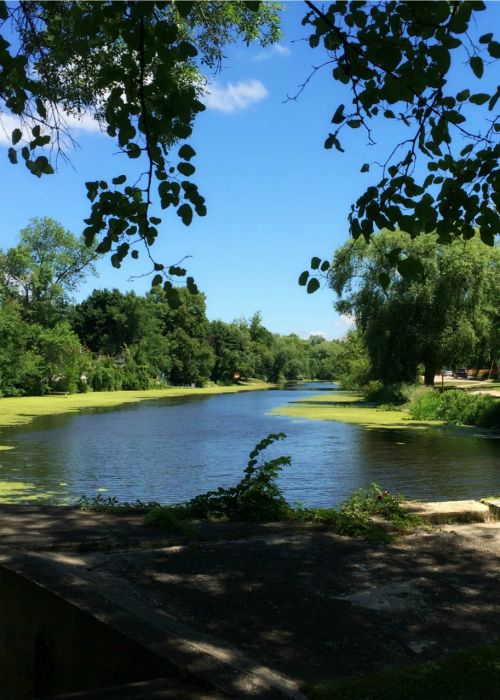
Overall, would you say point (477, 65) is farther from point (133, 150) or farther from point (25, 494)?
point (25, 494)

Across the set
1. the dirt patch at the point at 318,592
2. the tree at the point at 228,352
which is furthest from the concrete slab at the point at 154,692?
the tree at the point at 228,352

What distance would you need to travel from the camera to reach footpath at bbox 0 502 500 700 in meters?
2.92

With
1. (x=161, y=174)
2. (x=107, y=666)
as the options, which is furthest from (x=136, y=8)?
(x=107, y=666)

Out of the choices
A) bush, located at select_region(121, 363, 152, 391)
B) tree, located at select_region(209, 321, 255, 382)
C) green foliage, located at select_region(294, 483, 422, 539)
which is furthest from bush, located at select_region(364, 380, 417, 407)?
tree, located at select_region(209, 321, 255, 382)

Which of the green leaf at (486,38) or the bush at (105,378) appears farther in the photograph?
the bush at (105,378)

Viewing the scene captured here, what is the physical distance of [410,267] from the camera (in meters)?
3.36

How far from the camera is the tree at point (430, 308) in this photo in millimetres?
30141

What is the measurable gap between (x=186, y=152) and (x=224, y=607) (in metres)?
2.61

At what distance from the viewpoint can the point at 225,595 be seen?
3.84 meters

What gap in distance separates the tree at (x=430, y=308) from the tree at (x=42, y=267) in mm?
28136

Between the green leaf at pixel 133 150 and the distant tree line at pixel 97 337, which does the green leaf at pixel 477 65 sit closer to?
the green leaf at pixel 133 150

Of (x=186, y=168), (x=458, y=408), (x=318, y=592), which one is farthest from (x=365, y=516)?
(x=458, y=408)

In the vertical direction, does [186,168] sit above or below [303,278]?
above

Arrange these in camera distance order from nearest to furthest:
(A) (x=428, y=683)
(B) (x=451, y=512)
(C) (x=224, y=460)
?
(A) (x=428, y=683), (B) (x=451, y=512), (C) (x=224, y=460)
